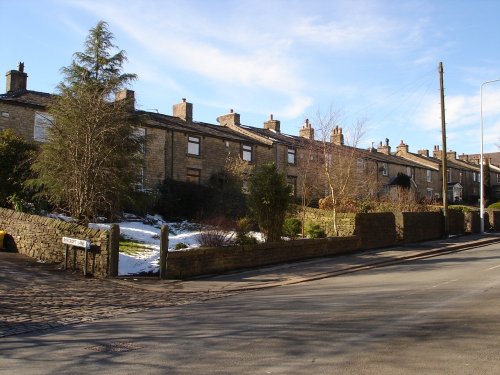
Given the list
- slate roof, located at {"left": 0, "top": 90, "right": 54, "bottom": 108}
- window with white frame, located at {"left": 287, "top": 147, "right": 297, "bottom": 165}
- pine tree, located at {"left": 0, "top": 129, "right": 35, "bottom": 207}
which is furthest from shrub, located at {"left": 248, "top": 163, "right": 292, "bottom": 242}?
window with white frame, located at {"left": 287, "top": 147, "right": 297, "bottom": 165}

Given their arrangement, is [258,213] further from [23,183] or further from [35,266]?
[23,183]

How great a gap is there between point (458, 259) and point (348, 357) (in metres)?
15.3

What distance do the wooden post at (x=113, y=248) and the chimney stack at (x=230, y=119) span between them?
99.7 feet

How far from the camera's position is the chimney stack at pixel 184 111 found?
3797cm

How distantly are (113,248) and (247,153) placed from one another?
A: 82.1 ft

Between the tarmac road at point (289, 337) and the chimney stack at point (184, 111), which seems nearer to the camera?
the tarmac road at point (289, 337)

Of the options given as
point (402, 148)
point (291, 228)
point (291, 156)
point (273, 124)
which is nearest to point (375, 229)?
point (291, 228)

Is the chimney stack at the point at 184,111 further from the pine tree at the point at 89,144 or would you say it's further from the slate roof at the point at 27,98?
the pine tree at the point at 89,144

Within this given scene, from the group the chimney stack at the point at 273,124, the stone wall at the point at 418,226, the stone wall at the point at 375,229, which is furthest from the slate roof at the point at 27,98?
the chimney stack at the point at 273,124

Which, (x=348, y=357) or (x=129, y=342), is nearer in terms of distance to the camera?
(x=348, y=357)

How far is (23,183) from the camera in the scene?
18406 mm

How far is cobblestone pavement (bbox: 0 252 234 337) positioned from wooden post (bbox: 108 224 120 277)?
45cm

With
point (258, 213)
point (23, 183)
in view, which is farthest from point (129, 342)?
point (23, 183)

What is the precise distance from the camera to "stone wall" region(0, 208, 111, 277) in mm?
13969
